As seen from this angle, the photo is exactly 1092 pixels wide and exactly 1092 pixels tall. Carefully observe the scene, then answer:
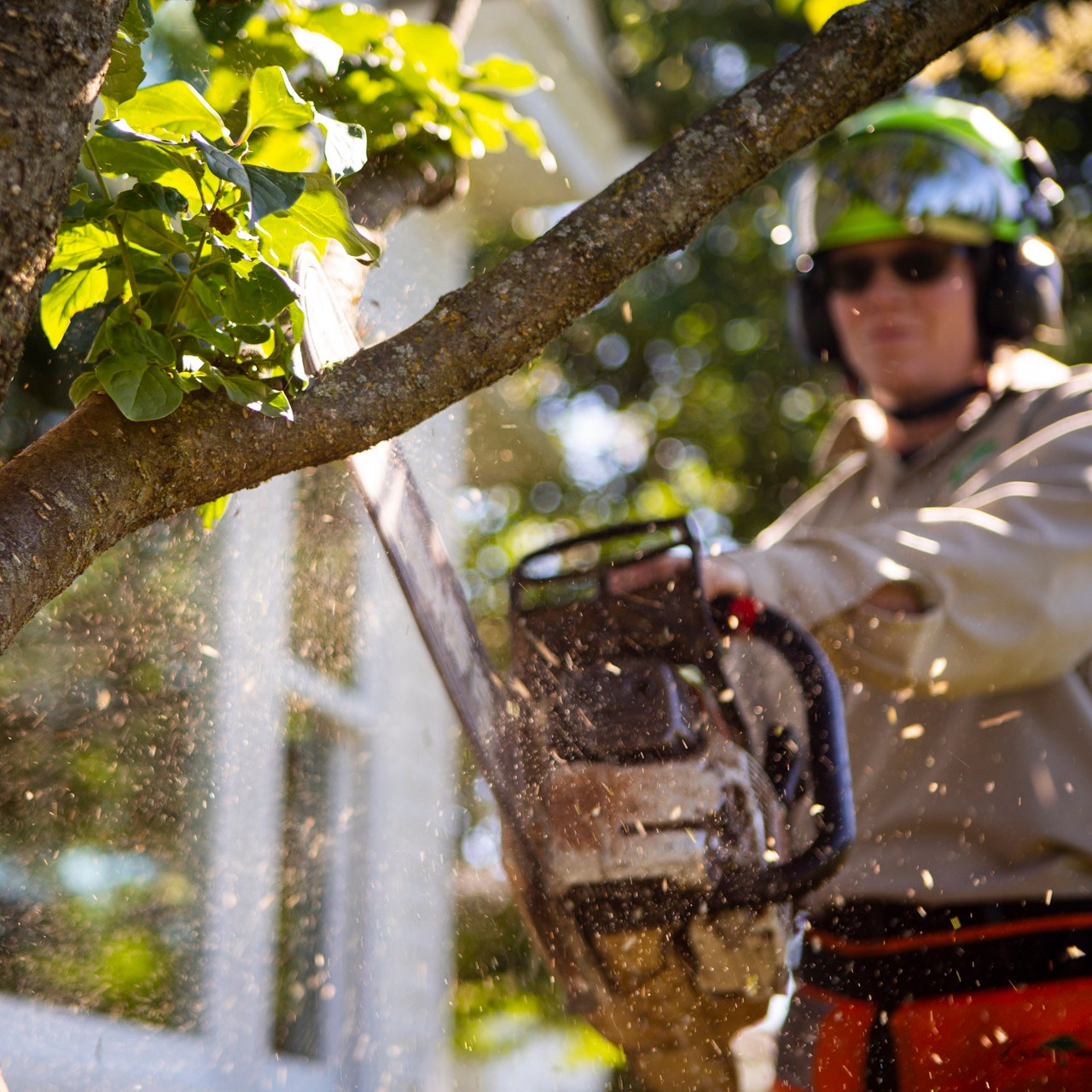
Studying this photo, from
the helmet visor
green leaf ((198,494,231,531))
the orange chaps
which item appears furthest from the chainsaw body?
the helmet visor

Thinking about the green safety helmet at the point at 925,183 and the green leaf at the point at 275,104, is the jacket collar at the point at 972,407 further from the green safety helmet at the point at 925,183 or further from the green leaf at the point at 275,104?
the green leaf at the point at 275,104

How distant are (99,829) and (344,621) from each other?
1005 millimetres

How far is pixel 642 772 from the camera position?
1434 mm

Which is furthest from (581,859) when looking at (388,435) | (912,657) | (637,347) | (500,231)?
(637,347)

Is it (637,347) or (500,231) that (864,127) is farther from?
(637,347)

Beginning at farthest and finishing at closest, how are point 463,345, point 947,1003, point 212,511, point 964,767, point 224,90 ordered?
point 964,767, point 947,1003, point 224,90, point 212,511, point 463,345

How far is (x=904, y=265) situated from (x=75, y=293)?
6.35 ft

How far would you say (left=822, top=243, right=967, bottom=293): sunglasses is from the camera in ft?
7.91

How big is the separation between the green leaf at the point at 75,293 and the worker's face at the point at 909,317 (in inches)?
70.4

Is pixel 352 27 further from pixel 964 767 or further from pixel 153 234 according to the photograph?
pixel 964 767

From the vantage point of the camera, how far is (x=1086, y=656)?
5.99 feet

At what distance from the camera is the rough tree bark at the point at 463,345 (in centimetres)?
77

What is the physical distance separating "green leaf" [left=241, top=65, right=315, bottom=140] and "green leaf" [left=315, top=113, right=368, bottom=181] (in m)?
0.01

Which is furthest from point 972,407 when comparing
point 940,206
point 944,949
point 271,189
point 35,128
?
point 35,128
